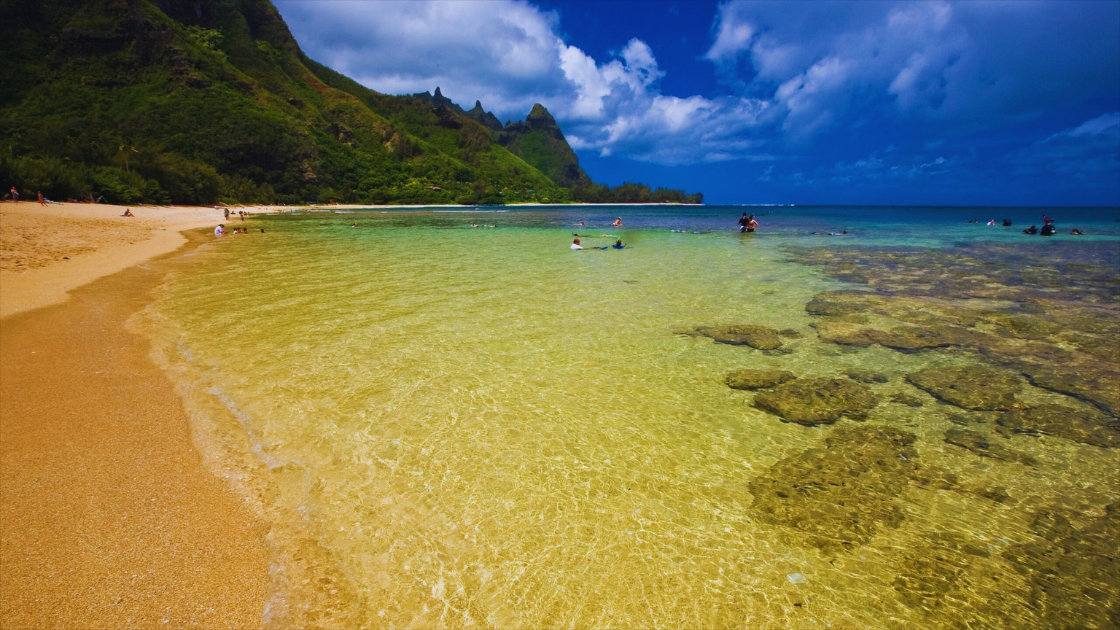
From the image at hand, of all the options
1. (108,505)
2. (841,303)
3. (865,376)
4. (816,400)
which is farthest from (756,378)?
(108,505)

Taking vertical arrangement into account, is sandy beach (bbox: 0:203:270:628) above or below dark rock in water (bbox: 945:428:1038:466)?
below

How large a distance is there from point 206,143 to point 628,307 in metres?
125

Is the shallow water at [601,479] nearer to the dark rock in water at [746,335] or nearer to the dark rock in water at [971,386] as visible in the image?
the dark rock in water at [971,386]

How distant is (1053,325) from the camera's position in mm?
11906

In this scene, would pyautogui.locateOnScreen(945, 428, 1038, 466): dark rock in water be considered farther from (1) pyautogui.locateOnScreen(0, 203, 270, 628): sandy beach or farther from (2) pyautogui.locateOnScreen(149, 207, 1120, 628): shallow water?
(1) pyautogui.locateOnScreen(0, 203, 270, 628): sandy beach

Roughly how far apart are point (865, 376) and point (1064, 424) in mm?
2594

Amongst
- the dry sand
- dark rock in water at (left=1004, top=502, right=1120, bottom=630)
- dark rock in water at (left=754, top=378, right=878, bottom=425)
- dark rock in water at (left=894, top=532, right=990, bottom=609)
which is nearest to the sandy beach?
the dry sand

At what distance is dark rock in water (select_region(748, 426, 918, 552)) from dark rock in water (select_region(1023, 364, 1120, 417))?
4.17m

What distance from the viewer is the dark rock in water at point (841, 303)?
13164 mm

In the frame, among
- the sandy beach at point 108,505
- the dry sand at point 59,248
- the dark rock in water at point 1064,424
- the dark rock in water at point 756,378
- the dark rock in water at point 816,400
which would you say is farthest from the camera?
the dry sand at point 59,248

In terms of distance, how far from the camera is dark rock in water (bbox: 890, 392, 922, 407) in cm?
736

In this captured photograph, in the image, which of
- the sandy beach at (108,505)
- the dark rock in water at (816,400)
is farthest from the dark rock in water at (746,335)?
the sandy beach at (108,505)

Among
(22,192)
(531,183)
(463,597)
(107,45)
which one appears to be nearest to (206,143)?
(107,45)

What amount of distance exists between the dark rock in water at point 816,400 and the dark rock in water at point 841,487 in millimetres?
516
